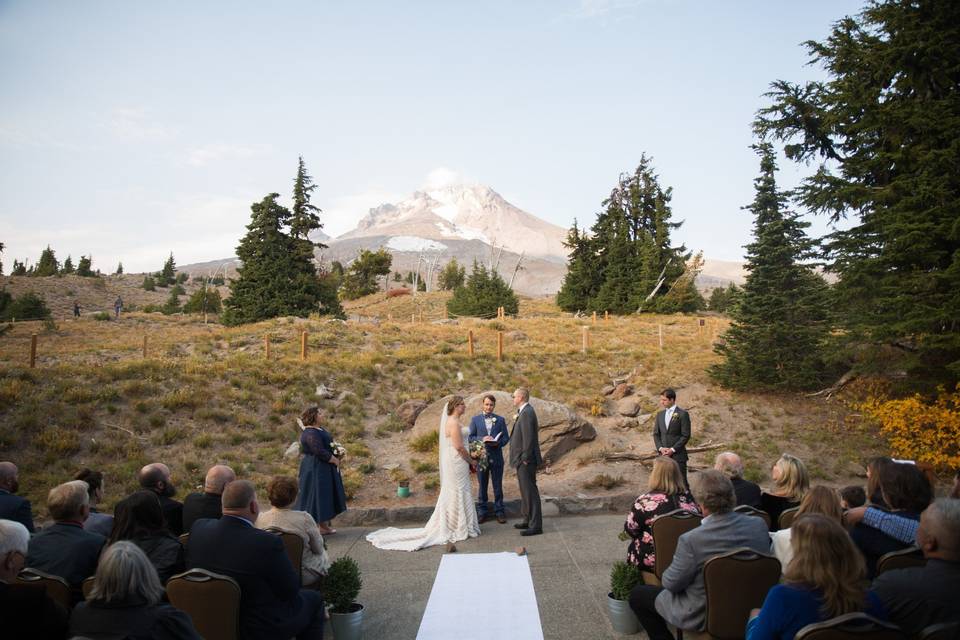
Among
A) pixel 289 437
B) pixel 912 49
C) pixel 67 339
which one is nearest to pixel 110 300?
pixel 67 339

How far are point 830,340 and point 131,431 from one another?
17596 mm

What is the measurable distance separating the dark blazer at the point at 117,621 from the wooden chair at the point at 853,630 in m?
3.17

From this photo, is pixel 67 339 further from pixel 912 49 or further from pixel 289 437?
pixel 912 49

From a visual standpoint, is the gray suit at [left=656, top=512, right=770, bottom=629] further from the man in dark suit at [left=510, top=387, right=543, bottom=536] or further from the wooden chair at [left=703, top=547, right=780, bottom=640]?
the man in dark suit at [left=510, top=387, right=543, bottom=536]

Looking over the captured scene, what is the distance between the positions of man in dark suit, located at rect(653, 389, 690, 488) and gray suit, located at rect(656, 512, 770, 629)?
523 cm

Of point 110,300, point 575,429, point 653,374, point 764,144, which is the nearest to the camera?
point 575,429

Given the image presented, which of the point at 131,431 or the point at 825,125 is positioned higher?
the point at 825,125

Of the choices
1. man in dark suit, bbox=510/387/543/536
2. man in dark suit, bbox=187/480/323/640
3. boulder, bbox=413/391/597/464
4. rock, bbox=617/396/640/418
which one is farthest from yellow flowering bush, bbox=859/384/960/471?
man in dark suit, bbox=187/480/323/640

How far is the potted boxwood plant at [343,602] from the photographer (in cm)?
543

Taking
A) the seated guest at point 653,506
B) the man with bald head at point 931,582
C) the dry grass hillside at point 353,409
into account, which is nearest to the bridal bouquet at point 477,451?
the dry grass hillside at point 353,409

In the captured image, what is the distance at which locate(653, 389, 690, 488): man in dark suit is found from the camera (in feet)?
32.0

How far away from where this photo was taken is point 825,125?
15523mm

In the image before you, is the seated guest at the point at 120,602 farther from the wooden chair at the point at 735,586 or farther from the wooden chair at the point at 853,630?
the wooden chair at the point at 735,586

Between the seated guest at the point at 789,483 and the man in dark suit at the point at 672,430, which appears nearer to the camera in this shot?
the seated guest at the point at 789,483
